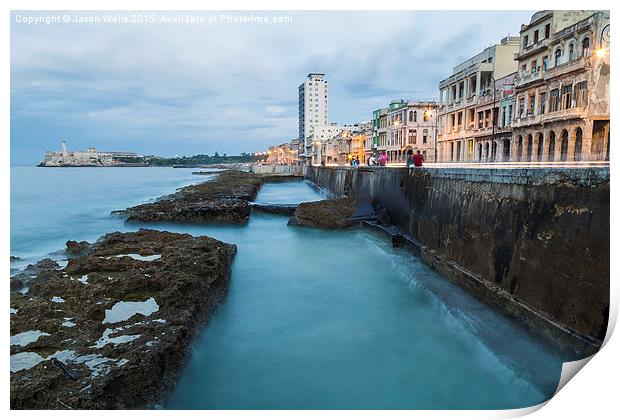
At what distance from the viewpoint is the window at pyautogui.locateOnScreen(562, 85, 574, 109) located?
21.5 m

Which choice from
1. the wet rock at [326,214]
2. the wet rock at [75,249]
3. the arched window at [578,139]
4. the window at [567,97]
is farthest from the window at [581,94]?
the wet rock at [75,249]

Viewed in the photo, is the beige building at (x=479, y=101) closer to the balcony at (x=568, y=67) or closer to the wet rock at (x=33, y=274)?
the balcony at (x=568, y=67)

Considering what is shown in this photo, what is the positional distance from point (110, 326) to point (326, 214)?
539 inches

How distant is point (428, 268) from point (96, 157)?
150 metres

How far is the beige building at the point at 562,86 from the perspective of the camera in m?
20.0

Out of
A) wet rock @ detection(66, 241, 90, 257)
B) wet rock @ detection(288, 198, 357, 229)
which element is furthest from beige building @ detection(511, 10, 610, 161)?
wet rock @ detection(66, 241, 90, 257)

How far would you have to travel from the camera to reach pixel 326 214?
1983cm

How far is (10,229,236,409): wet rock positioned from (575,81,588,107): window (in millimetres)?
19744

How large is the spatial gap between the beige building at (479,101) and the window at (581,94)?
282 inches

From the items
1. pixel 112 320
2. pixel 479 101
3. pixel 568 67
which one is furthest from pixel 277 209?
pixel 112 320

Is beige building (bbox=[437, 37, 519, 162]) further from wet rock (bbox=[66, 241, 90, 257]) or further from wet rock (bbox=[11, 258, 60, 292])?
wet rock (bbox=[11, 258, 60, 292])

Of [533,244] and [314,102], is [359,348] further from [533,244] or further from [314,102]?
[314,102]

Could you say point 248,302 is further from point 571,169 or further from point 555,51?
point 555,51
